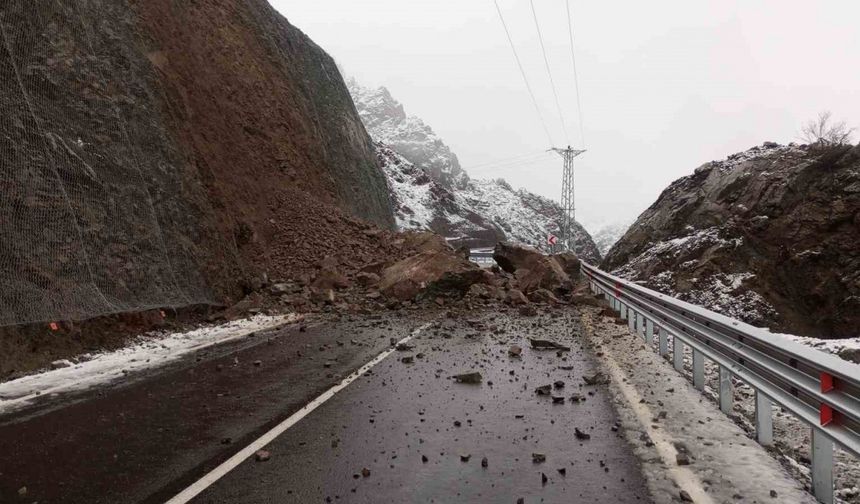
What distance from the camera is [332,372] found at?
716cm

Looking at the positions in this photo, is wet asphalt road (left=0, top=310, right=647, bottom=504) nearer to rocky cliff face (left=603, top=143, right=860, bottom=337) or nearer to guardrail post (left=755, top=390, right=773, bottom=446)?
guardrail post (left=755, top=390, right=773, bottom=446)

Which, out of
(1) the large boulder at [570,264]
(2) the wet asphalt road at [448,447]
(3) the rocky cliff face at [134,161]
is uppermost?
(3) the rocky cliff face at [134,161]

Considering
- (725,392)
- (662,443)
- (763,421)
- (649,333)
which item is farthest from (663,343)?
(662,443)

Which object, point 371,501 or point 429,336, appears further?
point 429,336

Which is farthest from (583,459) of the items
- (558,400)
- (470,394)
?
(470,394)

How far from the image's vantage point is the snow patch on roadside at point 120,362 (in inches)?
247

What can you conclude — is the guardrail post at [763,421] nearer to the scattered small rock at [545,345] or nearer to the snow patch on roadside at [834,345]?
the scattered small rock at [545,345]

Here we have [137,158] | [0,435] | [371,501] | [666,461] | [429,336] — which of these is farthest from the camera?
[137,158]

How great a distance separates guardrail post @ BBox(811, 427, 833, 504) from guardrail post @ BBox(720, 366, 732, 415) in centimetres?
173

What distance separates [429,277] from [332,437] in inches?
456

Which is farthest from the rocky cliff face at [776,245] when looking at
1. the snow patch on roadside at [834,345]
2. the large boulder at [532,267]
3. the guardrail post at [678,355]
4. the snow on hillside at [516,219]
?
the snow on hillside at [516,219]

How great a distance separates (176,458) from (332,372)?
122 inches

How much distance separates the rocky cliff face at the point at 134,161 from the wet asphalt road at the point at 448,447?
5.50 m

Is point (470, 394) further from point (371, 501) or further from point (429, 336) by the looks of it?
point (429, 336)
